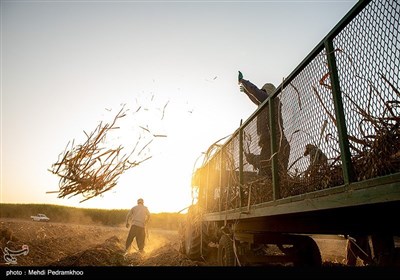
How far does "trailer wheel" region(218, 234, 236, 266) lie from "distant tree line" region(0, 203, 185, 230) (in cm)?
4516

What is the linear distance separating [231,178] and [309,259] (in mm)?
2110

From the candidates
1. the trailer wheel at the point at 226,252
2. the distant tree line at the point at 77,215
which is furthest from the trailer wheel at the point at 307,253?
the distant tree line at the point at 77,215

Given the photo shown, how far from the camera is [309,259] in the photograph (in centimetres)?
493

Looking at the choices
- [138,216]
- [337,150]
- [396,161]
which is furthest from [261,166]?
[138,216]

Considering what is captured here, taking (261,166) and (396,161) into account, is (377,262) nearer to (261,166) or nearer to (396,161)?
(261,166)

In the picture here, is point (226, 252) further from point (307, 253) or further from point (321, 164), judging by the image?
point (321, 164)

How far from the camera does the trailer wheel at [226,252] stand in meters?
4.70

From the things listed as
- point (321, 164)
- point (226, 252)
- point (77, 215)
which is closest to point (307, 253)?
point (226, 252)

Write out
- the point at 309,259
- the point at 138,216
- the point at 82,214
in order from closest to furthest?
1. the point at 309,259
2. the point at 138,216
3. the point at 82,214

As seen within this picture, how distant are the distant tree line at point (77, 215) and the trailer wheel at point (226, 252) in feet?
148

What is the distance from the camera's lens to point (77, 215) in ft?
171

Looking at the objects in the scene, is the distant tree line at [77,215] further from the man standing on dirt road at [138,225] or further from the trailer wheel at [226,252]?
the trailer wheel at [226,252]

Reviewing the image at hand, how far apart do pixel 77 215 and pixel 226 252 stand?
54741 millimetres

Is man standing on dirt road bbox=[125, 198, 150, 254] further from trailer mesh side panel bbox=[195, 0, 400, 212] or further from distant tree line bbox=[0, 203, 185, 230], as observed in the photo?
distant tree line bbox=[0, 203, 185, 230]
